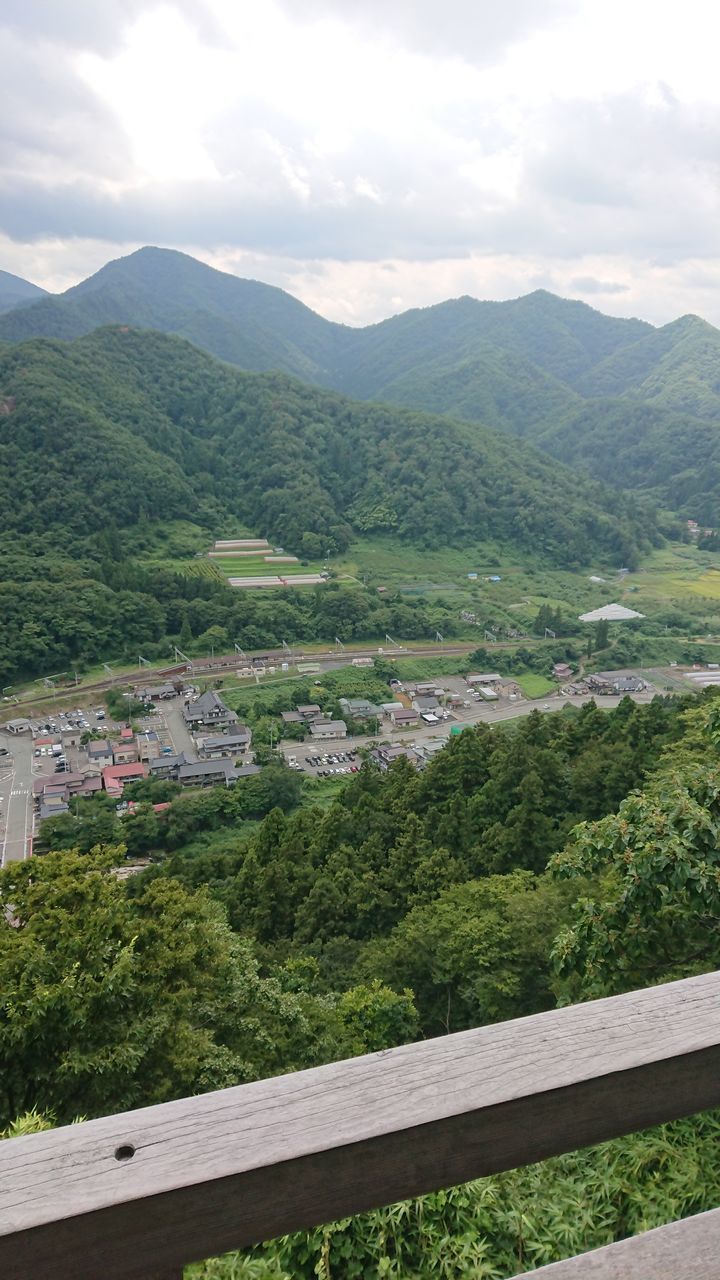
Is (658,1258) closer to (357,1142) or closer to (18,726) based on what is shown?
(357,1142)

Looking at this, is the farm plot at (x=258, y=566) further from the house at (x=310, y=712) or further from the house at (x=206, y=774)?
the house at (x=206, y=774)

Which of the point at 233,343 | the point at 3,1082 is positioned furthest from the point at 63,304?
the point at 3,1082

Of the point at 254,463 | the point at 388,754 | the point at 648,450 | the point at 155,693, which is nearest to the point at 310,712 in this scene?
the point at 388,754

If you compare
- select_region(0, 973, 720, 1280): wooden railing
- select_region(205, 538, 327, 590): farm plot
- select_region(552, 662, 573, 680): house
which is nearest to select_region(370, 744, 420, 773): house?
select_region(552, 662, 573, 680): house

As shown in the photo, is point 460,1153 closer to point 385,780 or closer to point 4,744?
point 385,780

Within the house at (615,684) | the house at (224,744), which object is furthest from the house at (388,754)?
the house at (615,684)

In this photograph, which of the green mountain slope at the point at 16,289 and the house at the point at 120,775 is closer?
the house at the point at 120,775
